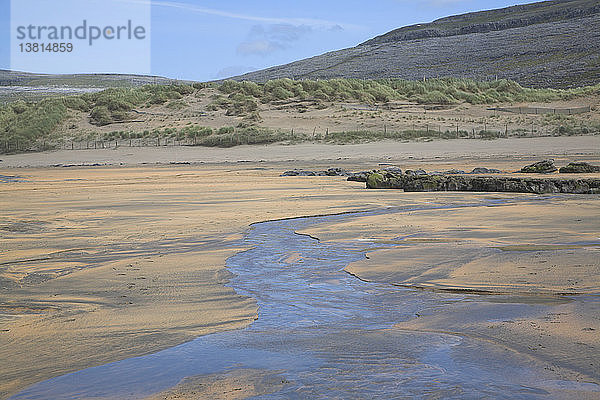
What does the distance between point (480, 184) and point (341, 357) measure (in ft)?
30.2

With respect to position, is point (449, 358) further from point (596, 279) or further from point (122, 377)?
point (596, 279)

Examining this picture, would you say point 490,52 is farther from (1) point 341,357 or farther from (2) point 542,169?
(1) point 341,357

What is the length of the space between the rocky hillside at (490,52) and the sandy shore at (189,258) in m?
45.6

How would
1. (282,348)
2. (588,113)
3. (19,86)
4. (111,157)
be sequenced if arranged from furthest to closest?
(19,86) < (588,113) < (111,157) < (282,348)

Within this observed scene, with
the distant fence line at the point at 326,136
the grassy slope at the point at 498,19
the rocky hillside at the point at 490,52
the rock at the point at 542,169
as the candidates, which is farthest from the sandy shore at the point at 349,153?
the grassy slope at the point at 498,19

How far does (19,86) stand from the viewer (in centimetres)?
8288

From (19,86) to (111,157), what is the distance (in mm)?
63012

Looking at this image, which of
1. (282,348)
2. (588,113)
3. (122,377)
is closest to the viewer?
(122,377)

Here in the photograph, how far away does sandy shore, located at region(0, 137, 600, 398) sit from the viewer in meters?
4.11

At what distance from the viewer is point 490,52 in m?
70.2

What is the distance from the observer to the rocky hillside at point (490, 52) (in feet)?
197

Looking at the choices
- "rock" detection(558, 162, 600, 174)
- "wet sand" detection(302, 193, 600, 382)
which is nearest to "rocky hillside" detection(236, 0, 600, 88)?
"rock" detection(558, 162, 600, 174)

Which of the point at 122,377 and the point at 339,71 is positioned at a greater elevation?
the point at 339,71

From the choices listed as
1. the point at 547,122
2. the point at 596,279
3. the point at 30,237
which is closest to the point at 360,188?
the point at 30,237
